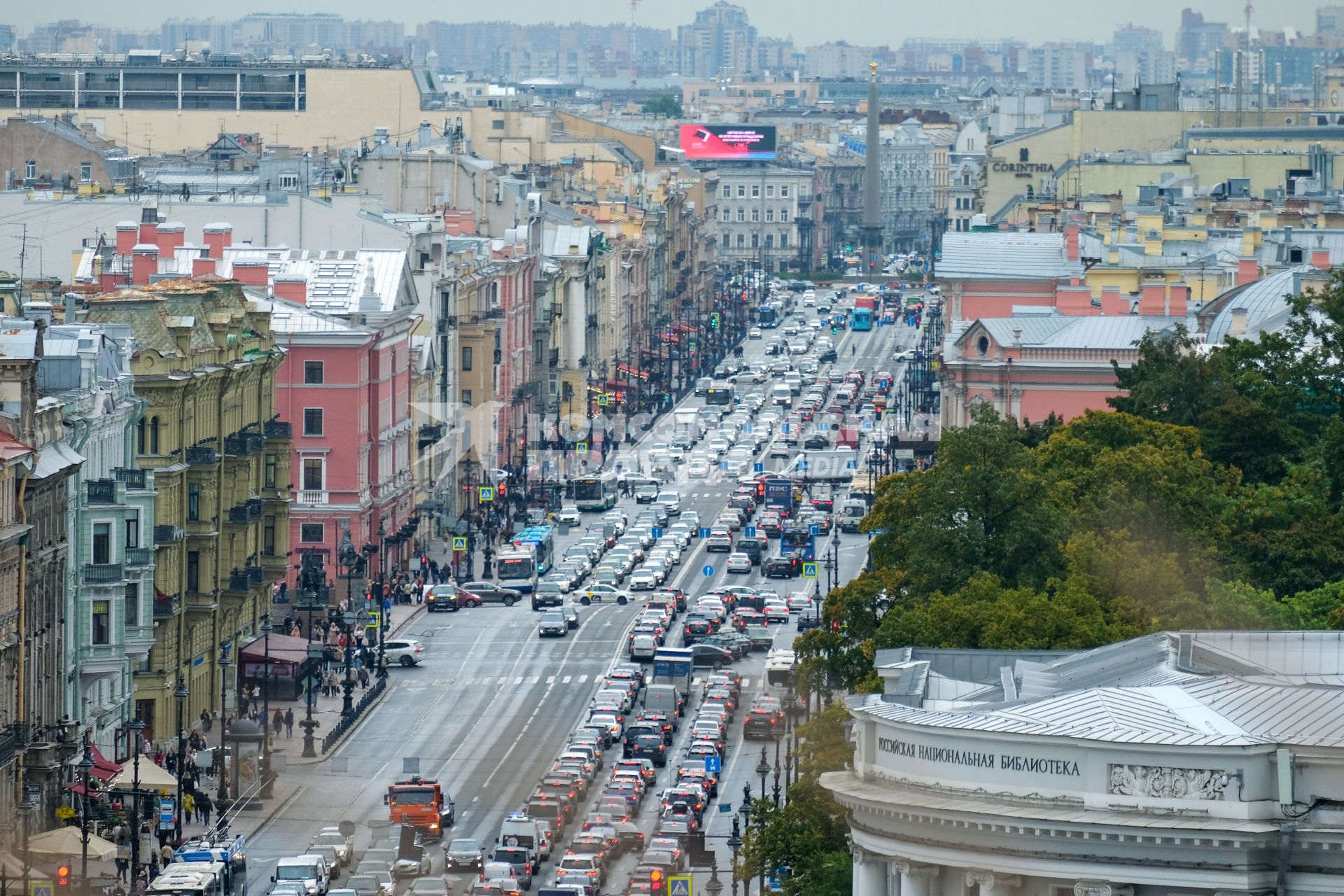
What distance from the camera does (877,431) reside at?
180625 mm

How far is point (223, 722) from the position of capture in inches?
3568

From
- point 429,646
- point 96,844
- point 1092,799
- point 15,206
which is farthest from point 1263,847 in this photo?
point 15,206

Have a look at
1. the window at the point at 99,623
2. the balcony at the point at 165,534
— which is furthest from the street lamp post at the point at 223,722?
the balcony at the point at 165,534

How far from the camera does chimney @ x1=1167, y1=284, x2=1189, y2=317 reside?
128 metres

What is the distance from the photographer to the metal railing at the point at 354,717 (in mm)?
92750

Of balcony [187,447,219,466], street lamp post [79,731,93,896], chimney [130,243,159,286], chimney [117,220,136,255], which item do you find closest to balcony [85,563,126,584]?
street lamp post [79,731,93,896]

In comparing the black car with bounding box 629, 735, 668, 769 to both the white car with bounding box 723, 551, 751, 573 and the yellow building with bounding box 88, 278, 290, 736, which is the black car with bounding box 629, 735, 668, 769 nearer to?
the yellow building with bounding box 88, 278, 290, 736

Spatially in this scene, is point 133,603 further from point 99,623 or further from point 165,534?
point 165,534

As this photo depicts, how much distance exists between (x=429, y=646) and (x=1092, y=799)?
74108 mm

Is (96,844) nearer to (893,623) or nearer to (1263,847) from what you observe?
(893,623)

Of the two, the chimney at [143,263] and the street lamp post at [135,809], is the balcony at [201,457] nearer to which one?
the street lamp post at [135,809]

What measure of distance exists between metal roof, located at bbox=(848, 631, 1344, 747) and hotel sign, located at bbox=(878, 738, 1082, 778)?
0.89ft

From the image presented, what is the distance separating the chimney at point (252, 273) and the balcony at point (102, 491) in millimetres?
35657

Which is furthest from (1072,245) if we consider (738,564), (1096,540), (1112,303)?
(1096,540)
